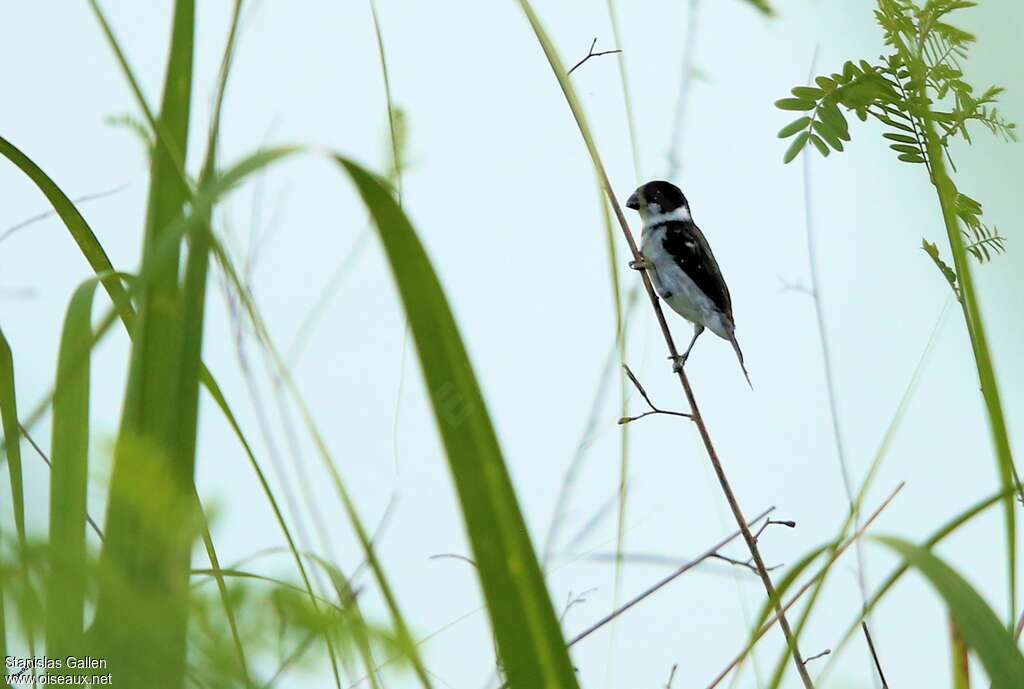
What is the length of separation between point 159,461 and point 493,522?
194mm

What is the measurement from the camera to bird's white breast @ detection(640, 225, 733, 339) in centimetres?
361

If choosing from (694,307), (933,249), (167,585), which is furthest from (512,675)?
(694,307)

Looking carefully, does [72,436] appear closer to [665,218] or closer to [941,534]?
[941,534]

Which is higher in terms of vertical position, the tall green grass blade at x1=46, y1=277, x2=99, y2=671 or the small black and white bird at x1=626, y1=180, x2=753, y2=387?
the small black and white bird at x1=626, y1=180, x2=753, y2=387

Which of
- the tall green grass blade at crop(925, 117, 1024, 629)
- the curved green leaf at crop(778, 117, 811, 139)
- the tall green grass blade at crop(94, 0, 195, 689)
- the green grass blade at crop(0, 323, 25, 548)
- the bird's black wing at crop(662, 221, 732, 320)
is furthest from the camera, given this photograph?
the bird's black wing at crop(662, 221, 732, 320)

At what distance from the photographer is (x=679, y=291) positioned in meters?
3.62

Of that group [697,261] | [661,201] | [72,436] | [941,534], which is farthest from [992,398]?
[661,201]

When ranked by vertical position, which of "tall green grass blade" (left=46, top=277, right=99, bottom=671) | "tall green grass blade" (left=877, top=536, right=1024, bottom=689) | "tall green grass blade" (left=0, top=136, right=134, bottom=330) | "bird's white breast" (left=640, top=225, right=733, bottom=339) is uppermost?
"bird's white breast" (left=640, top=225, right=733, bottom=339)

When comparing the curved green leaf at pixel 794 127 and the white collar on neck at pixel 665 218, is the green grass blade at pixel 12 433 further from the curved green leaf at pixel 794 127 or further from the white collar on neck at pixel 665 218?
the white collar on neck at pixel 665 218

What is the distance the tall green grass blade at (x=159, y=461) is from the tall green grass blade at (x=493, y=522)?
157mm

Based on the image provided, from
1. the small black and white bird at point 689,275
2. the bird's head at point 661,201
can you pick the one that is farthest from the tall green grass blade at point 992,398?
the bird's head at point 661,201

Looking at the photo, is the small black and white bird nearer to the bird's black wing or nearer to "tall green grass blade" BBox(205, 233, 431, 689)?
the bird's black wing

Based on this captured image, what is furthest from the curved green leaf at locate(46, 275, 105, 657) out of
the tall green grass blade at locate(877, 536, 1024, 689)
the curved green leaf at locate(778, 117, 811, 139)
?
the curved green leaf at locate(778, 117, 811, 139)

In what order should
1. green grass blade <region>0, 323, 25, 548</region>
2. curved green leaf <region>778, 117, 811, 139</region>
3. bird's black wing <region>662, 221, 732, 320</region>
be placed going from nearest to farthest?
green grass blade <region>0, 323, 25, 548</region>, curved green leaf <region>778, 117, 811, 139</region>, bird's black wing <region>662, 221, 732, 320</region>
